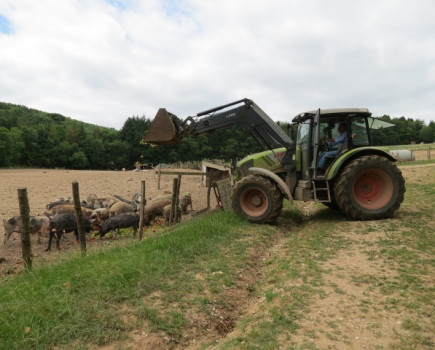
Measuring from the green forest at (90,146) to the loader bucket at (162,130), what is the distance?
105 feet

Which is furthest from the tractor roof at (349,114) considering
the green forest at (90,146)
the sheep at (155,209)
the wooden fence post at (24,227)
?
the green forest at (90,146)

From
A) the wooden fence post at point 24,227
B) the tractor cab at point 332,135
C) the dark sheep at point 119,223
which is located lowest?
the dark sheep at point 119,223

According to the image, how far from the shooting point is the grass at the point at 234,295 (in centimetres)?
336

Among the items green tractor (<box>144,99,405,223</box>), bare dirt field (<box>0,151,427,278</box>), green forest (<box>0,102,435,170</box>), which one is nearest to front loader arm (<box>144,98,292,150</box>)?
green tractor (<box>144,99,405,223</box>)

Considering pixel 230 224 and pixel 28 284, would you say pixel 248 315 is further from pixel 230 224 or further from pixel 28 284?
pixel 230 224

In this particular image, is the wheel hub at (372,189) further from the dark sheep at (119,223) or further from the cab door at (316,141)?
the dark sheep at (119,223)

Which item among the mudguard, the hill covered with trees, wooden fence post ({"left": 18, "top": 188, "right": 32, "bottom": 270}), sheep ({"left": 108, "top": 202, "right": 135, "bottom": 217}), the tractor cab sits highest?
the hill covered with trees

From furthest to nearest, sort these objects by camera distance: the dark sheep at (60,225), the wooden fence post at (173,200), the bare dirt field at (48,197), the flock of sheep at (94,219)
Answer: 1. the wooden fence post at (173,200)
2. the flock of sheep at (94,219)
3. the dark sheep at (60,225)
4. the bare dirt field at (48,197)

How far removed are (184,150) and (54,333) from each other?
68.8 m

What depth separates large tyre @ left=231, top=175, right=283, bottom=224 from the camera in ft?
25.4

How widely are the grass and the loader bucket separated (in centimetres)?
288

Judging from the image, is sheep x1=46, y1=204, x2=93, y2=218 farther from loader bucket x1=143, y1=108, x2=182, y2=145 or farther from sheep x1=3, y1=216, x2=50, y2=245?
loader bucket x1=143, y1=108, x2=182, y2=145

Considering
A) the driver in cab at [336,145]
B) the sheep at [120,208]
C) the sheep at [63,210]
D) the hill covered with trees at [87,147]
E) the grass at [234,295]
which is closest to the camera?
the grass at [234,295]

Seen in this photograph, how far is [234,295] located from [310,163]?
4485 mm
